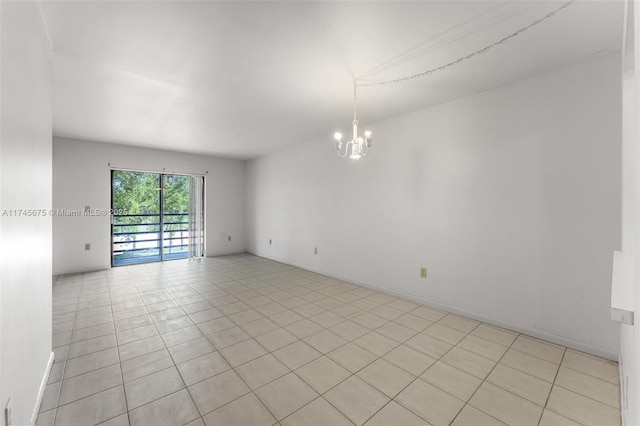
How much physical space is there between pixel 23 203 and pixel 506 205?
370 cm

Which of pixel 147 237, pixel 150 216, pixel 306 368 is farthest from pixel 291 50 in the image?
pixel 147 237

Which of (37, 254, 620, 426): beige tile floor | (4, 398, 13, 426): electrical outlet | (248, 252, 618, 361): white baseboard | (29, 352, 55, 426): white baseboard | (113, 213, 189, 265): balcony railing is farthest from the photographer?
(113, 213, 189, 265): balcony railing

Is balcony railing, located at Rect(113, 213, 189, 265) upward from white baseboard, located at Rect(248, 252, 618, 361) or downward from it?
upward

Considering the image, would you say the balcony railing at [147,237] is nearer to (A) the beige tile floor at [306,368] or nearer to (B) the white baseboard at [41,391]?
(A) the beige tile floor at [306,368]

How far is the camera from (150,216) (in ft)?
20.5

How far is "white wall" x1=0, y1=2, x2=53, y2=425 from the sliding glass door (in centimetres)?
455

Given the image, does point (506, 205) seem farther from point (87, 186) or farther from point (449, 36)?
point (87, 186)

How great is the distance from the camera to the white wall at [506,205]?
2.22 m

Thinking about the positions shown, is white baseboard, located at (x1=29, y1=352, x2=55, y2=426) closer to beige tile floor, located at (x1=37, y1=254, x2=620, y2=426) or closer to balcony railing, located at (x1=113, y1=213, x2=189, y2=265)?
beige tile floor, located at (x1=37, y1=254, x2=620, y2=426)

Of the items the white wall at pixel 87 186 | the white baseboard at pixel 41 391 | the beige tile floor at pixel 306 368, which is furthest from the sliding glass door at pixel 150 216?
the white baseboard at pixel 41 391

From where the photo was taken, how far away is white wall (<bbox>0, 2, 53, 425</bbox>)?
110cm

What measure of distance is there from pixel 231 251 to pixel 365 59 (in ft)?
19.4

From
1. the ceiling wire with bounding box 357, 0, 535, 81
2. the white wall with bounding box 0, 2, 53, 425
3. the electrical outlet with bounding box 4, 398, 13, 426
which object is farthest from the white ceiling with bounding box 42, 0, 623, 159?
the electrical outlet with bounding box 4, 398, 13, 426

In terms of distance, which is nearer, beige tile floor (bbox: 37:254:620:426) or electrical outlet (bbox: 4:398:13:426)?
electrical outlet (bbox: 4:398:13:426)
